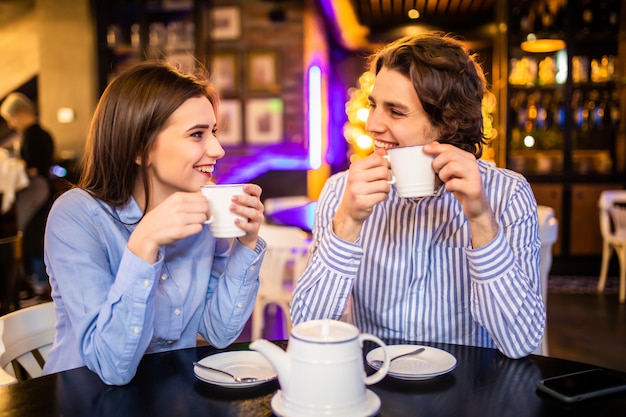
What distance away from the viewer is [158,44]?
6605 mm

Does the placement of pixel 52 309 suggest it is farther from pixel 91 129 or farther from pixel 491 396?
pixel 491 396

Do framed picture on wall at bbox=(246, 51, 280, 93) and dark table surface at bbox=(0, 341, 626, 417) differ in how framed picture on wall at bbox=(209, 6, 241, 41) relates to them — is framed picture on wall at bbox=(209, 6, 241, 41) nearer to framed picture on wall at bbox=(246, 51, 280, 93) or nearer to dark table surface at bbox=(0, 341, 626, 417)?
framed picture on wall at bbox=(246, 51, 280, 93)

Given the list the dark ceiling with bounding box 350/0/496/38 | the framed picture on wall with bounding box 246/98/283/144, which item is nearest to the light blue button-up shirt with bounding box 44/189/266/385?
the framed picture on wall with bounding box 246/98/283/144

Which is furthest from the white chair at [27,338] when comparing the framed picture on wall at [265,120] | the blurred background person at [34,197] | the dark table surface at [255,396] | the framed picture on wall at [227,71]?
the framed picture on wall at [227,71]

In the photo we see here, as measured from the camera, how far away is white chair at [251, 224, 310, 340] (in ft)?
8.49

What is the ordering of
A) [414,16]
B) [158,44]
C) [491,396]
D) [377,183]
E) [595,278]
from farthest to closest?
1. [414,16]
2. [158,44]
3. [595,278]
4. [377,183]
5. [491,396]

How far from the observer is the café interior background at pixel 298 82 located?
583 centimetres

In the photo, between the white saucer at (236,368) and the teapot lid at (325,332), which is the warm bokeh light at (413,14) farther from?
the teapot lid at (325,332)

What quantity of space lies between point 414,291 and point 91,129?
32.6 inches

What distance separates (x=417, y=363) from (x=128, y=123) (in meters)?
0.77

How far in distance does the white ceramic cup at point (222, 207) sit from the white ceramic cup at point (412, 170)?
297mm

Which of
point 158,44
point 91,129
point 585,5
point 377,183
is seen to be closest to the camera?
point 377,183

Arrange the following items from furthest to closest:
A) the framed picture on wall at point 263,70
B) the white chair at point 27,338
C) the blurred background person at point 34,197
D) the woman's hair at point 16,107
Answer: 1. the framed picture on wall at point 263,70
2. the woman's hair at point 16,107
3. the blurred background person at point 34,197
4. the white chair at point 27,338

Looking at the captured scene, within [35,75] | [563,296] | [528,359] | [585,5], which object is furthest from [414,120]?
[35,75]
